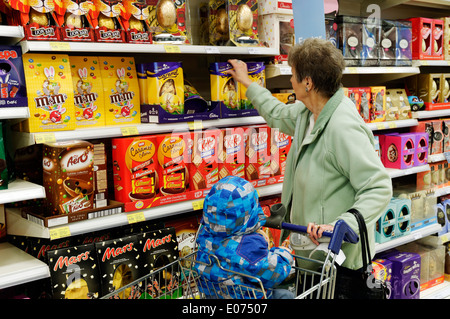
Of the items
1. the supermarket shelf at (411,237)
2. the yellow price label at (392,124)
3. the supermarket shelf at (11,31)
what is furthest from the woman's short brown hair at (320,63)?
the supermarket shelf at (411,237)

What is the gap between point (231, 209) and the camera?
173cm

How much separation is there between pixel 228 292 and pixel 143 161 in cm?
82

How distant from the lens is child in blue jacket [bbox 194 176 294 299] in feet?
5.71

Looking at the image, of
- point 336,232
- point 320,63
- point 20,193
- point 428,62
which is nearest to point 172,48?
point 320,63

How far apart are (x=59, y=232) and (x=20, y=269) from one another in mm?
224

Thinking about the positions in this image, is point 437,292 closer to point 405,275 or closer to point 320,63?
point 405,275

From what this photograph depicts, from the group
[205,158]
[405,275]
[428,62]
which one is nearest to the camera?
[205,158]

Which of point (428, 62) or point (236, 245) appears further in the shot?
point (428, 62)

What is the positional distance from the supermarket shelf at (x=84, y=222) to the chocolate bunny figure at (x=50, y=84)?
0.59 m

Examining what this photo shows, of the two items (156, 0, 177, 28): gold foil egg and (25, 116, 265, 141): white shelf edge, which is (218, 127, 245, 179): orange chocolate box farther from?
(156, 0, 177, 28): gold foil egg

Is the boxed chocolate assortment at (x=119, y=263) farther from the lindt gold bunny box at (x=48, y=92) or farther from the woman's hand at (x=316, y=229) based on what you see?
the woman's hand at (x=316, y=229)

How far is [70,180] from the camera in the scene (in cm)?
212

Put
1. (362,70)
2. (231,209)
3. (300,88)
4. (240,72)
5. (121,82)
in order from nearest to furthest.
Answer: (231,209), (300,88), (121,82), (240,72), (362,70)
